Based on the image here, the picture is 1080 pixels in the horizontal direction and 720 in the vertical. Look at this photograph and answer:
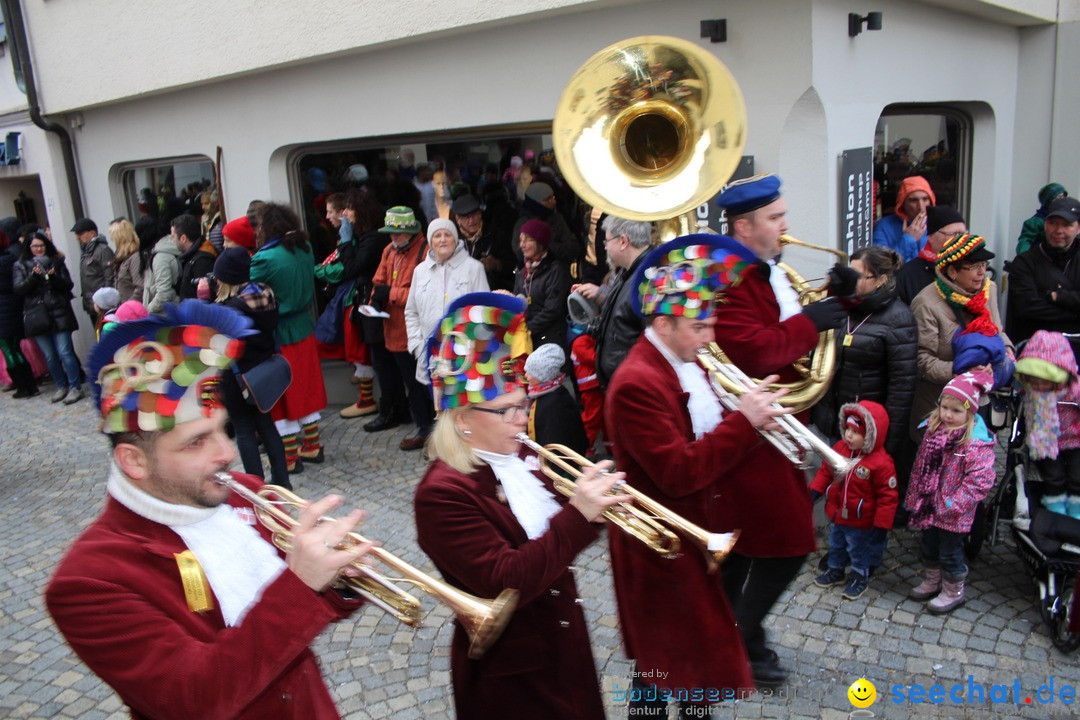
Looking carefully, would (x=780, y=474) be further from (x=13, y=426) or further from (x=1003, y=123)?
(x=13, y=426)

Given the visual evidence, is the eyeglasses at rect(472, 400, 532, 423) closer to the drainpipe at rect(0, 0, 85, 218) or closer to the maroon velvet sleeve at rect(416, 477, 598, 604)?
the maroon velvet sleeve at rect(416, 477, 598, 604)

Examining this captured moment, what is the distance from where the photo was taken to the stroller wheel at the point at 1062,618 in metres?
3.68

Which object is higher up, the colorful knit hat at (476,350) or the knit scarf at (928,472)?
the colorful knit hat at (476,350)

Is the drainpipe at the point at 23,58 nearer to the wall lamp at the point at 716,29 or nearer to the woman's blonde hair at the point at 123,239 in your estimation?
the woman's blonde hair at the point at 123,239

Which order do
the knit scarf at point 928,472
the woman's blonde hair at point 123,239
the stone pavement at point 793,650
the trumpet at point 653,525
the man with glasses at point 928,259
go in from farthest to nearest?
the woman's blonde hair at point 123,239, the man with glasses at point 928,259, the knit scarf at point 928,472, the stone pavement at point 793,650, the trumpet at point 653,525

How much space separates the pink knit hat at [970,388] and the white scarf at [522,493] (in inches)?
94.3

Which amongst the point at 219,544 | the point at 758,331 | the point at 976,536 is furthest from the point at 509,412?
the point at 976,536

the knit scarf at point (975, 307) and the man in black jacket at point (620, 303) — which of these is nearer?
the man in black jacket at point (620, 303)

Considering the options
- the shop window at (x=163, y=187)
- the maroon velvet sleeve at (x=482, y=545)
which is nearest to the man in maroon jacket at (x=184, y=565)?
the maroon velvet sleeve at (x=482, y=545)

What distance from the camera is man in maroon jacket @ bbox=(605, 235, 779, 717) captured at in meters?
2.82

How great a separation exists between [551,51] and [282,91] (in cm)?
296

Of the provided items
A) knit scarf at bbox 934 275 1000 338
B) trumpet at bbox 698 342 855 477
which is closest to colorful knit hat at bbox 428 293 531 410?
trumpet at bbox 698 342 855 477

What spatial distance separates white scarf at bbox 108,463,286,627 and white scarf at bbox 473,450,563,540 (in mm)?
666

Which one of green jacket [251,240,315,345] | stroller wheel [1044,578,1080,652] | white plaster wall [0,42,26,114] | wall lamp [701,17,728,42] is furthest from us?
white plaster wall [0,42,26,114]
